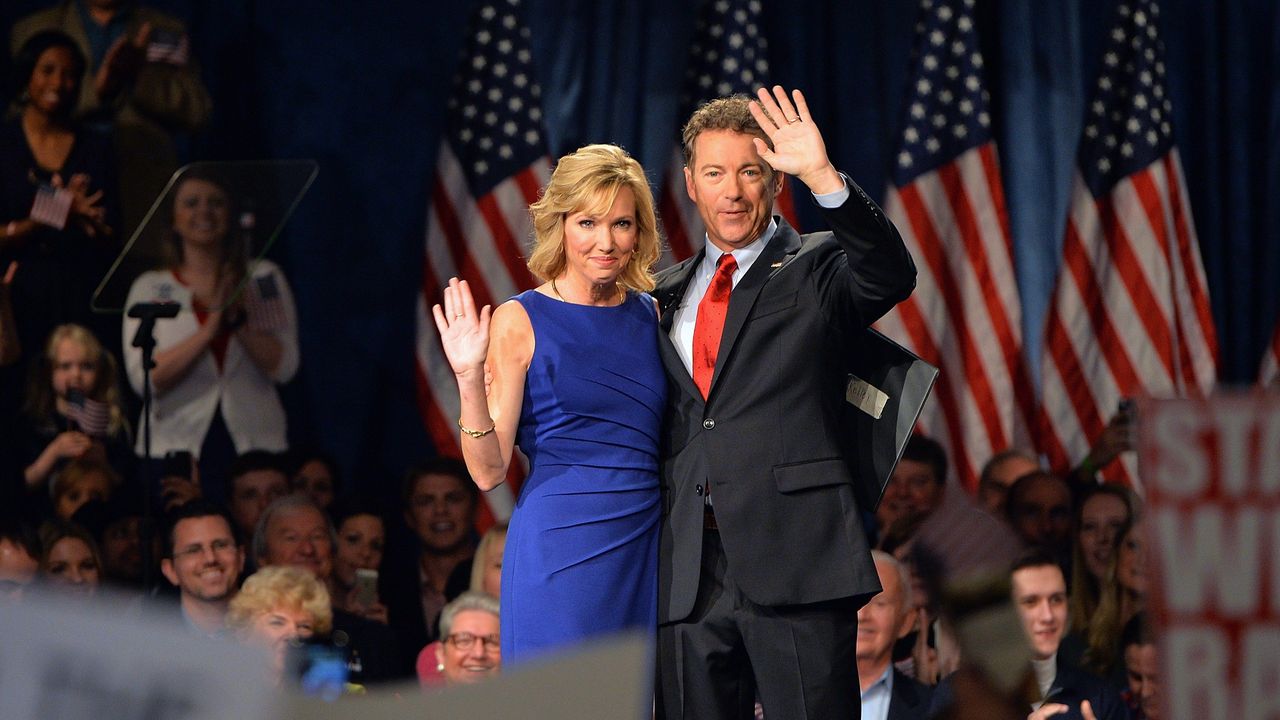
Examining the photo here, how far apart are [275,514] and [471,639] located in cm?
87

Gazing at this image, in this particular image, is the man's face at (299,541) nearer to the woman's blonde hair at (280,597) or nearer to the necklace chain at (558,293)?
the woman's blonde hair at (280,597)

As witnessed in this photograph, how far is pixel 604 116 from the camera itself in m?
6.44

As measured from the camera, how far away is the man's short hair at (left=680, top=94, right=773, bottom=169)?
275 cm

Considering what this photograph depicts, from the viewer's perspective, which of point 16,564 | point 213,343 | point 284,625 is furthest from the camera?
point 213,343

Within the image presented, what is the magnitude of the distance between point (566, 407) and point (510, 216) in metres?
3.65

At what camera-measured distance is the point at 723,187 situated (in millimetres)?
2750

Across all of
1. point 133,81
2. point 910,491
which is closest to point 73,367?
point 133,81

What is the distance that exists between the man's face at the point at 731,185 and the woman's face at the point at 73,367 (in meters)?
2.96

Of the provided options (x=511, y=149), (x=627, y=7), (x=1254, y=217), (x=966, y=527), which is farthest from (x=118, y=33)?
(x=966, y=527)

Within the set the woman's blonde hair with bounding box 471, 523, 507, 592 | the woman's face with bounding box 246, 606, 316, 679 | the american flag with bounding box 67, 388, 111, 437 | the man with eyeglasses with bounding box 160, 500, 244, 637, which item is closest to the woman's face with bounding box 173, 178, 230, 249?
the american flag with bounding box 67, 388, 111, 437

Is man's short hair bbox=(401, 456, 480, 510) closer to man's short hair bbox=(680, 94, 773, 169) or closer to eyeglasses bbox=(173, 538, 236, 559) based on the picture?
eyeglasses bbox=(173, 538, 236, 559)

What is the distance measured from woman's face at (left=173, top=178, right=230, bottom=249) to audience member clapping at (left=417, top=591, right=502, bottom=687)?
1.53 m

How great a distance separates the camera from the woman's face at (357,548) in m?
4.98

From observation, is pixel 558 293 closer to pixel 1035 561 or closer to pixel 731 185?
pixel 731 185
